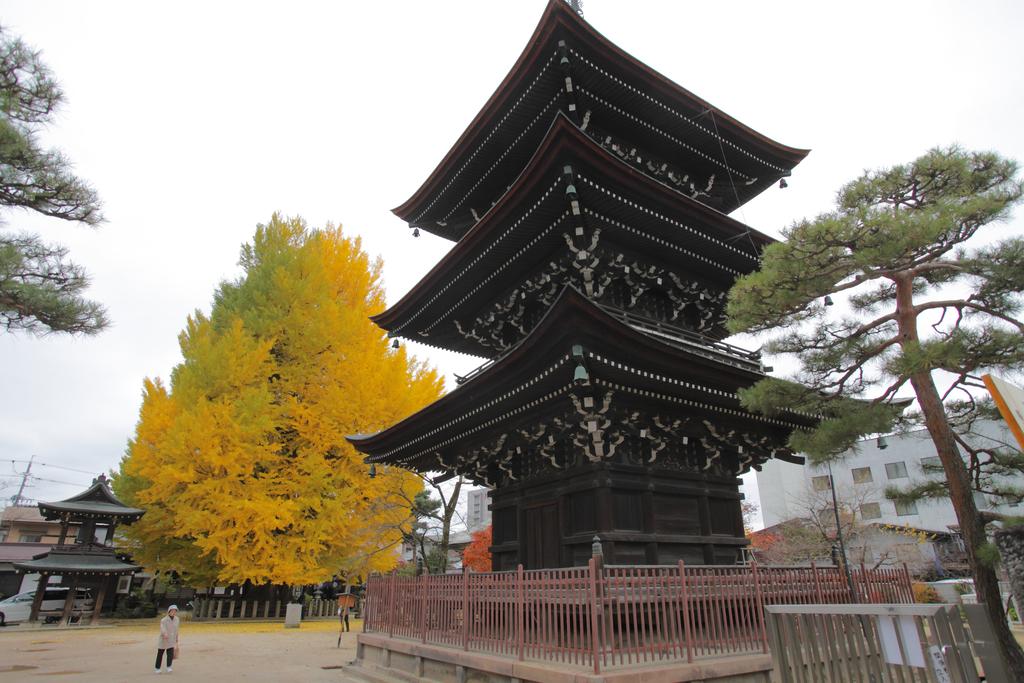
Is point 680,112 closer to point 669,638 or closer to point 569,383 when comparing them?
point 569,383

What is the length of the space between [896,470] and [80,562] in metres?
47.4

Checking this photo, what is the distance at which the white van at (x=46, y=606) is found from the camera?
22234mm

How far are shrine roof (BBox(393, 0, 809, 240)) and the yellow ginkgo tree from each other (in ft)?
26.1

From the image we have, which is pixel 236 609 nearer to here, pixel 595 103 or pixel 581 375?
pixel 581 375

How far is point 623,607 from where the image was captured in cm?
782

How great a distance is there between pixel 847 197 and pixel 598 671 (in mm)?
6903

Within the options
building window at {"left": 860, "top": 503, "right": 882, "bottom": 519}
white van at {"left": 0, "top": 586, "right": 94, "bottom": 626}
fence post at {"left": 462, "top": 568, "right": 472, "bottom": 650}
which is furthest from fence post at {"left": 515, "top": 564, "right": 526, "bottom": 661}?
building window at {"left": 860, "top": 503, "right": 882, "bottom": 519}

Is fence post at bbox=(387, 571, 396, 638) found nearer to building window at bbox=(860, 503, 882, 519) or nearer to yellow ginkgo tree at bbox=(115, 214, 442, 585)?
yellow ginkgo tree at bbox=(115, 214, 442, 585)

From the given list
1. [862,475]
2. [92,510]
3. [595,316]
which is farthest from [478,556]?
[862,475]

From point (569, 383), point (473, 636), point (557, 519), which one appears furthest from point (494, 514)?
point (569, 383)

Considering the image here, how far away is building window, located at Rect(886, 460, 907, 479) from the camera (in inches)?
1517

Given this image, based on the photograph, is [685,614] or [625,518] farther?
[625,518]

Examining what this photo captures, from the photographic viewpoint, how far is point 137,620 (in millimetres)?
23016

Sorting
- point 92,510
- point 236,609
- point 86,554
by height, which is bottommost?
point 236,609
